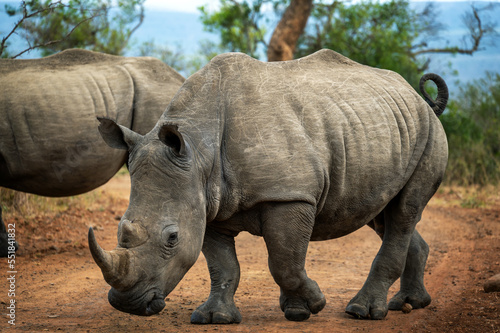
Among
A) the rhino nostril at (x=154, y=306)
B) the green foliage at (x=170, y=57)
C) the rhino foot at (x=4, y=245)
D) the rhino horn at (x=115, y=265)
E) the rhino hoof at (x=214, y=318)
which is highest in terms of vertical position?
the rhino horn at (x=115, y=265)

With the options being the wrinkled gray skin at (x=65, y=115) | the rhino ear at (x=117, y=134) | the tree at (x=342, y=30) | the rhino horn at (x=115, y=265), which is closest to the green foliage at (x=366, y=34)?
the tree at (x=342, y=30)

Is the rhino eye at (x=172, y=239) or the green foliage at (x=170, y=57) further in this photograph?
the green foliage at (x=170, y=57)

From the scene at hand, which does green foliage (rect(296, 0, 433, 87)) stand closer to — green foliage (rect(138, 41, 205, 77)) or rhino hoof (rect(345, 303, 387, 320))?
green foliage (rect(138, 41, 205, 77))

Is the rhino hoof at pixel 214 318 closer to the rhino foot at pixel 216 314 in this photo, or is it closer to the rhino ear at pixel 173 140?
the rhino foot at pixel 216 314

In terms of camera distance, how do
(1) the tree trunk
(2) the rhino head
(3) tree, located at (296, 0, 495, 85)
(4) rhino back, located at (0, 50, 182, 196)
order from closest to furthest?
(2) the rhino head → (4) rhino back, located at (0, 50, 182, 196) → (1) the tree trunk → (3) tree, located at (296, 0, 495, 85)

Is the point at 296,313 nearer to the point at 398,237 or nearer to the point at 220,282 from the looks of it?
the point at 220,282

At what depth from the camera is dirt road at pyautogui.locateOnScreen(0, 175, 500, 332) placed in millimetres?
4688

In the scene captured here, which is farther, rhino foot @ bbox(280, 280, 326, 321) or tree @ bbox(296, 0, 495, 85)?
tree @ bbox(296, 0, 495, 85)

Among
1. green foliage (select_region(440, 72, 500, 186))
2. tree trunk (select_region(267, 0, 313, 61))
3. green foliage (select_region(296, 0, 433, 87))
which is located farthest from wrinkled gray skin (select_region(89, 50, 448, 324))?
tree trunk (select_region(267, 0, 313, 61))

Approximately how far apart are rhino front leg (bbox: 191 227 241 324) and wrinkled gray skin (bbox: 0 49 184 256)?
245 cm

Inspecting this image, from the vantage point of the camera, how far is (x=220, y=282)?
4.82 metres

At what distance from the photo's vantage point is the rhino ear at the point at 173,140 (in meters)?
3.99

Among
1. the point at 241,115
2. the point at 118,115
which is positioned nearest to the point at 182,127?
the point at 241,115

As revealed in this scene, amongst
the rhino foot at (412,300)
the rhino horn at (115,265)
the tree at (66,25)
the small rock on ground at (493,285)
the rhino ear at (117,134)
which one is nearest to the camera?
the rhino horn at (115,265)
